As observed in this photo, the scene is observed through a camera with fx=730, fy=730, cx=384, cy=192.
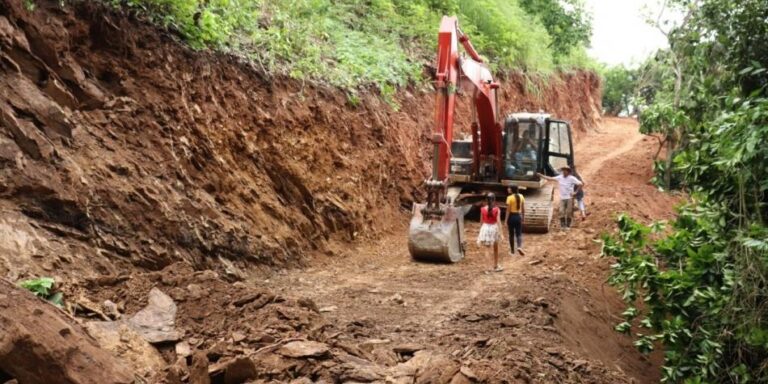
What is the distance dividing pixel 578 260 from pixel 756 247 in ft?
19.1

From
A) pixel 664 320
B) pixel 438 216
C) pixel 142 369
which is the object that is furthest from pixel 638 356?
pixel 142 369

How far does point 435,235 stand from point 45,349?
7413mm

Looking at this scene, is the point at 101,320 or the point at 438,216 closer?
the point at 101,320

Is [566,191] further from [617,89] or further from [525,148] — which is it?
[617,89]

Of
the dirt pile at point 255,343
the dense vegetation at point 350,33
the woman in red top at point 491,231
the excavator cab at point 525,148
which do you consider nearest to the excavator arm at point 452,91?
the excavator cab at point 525,148

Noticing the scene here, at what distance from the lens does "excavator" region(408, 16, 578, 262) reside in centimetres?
1141

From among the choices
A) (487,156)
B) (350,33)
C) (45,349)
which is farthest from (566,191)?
(45,349)

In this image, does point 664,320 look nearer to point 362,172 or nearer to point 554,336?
point 554,336

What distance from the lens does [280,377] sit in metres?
5.23

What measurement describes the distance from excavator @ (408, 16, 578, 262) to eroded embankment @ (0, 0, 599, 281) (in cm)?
194

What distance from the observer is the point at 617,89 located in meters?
51.0

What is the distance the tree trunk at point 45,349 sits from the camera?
4.26m

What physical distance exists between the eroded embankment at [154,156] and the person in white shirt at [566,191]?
3.61 m

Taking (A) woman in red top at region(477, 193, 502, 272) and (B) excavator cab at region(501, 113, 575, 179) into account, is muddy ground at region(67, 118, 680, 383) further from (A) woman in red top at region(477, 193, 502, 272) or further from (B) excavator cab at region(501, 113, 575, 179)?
(B) excavator cab at region(501, 113, 575, 179)
